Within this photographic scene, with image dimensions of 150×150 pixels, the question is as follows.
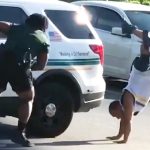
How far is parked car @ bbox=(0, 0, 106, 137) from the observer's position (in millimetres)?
7805

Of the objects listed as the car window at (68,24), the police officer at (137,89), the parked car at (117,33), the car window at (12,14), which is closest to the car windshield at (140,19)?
the parked car at (117,33)

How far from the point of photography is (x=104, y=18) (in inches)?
524

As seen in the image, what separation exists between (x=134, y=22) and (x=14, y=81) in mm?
6018

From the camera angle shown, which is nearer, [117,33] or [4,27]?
[4,27]

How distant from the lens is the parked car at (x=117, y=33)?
41.8 ft

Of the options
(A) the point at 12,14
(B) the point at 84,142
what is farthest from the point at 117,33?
(A) the point at 12,14

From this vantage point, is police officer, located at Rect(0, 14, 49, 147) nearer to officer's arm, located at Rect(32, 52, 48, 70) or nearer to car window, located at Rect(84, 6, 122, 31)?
officer's arm, located at Rect(32, 52, 48, 70)

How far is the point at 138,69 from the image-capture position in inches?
310

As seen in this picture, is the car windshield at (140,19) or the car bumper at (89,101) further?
the car windshield at (140,19)

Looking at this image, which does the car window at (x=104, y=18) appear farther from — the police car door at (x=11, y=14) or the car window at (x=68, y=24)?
the police car door at (x=11, y=14)

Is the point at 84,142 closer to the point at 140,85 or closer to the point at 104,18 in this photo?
the point at 140,85

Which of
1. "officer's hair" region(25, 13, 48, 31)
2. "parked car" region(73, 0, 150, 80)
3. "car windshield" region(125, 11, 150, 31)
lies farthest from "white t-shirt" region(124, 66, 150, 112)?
"car windshield" region(125, 11, 150, 31)

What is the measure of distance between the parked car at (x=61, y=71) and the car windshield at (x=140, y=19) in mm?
4695

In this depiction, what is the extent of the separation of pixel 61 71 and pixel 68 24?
2.17ft
